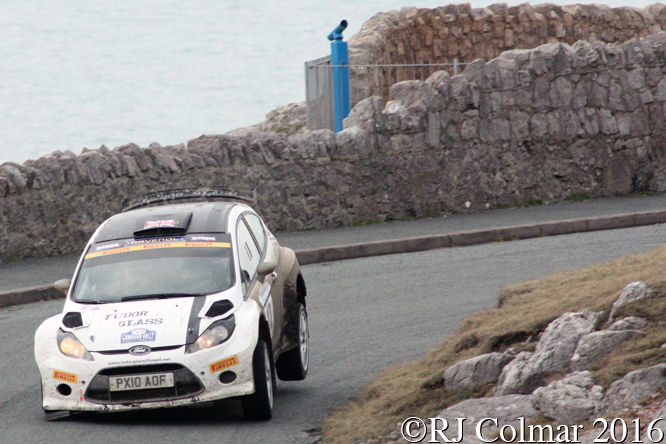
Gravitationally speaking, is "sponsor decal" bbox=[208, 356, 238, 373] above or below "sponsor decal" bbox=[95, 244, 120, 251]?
below

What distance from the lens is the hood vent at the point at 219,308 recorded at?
699 cm

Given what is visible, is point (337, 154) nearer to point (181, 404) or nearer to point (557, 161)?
point (557, 161)

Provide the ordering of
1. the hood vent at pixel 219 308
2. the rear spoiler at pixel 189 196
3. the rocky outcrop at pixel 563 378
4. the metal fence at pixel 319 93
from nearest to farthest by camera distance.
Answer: the rocky outcrop at pixel 563 378
the hood vent at pixel 219 308
the rear spoiler at pixel 189 196
the metal fence at pixel 319 93

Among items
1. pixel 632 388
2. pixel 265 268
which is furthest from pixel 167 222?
pixel 632 388

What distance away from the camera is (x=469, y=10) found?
2238 centimetres

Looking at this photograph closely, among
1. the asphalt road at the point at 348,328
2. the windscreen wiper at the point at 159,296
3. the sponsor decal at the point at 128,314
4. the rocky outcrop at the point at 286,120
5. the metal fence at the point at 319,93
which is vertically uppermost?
the metal fence at the point at 319,93

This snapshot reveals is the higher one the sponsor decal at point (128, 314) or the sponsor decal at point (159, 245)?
the sponsor decal at point (159, 245)

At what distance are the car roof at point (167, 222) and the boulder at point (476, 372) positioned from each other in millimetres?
2355

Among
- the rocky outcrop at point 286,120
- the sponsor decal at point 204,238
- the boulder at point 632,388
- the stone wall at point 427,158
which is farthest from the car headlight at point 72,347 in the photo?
the rocky outcrop at point 286,120

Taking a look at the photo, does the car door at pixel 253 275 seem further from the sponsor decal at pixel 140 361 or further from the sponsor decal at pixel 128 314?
the sponsor decal at pixel 140 361

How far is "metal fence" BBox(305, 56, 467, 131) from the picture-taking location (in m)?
18.3

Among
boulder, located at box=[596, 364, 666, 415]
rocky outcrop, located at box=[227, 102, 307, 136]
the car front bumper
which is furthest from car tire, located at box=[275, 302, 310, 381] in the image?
rocky outcrop, located at box=[227, 102, 307, 136]

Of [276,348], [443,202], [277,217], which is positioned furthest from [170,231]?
[443,202]

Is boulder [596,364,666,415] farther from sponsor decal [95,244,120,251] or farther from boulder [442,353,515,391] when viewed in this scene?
sponsor decal [95,244,120,251]
